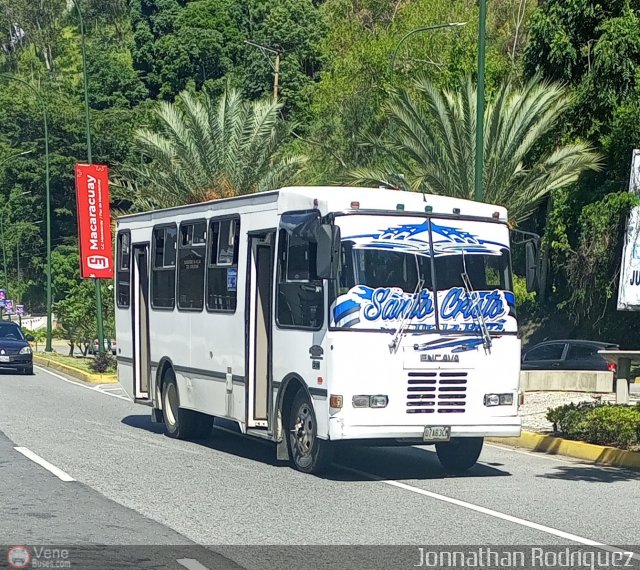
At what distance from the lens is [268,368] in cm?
1534

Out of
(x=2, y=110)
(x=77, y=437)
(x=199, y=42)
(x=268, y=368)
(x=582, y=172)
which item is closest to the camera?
(x=268, y=368)

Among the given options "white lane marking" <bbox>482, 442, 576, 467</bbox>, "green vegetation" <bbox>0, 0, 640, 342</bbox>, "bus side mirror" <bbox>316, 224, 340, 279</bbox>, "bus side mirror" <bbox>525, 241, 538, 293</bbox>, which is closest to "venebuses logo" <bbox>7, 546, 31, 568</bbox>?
"bus side mirror" <bbox>316, 224, 340, 279</bbox>

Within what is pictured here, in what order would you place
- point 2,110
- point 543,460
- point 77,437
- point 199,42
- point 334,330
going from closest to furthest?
1. point 334,330
2. point 543,460
3. point 77,437
4. point 199,42
5. point 2,110

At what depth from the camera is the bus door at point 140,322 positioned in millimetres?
20281

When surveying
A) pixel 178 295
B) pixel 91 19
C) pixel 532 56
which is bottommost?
pixel 178 295

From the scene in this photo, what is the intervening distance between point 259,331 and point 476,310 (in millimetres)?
2743

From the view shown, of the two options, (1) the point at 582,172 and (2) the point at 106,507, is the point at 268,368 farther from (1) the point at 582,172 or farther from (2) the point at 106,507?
(1) the point at 582,172

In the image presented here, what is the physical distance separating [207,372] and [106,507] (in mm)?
5491

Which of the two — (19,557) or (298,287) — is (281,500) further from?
(19,557)

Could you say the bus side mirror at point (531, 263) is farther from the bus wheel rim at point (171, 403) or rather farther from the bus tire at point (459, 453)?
the bus wheel rim at point (171, 403)

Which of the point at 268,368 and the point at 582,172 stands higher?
the point at 582,172

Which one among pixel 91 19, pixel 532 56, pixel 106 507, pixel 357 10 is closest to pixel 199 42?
pixel 357 10

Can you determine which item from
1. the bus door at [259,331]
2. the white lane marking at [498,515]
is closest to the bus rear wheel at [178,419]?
the bus door at [259,331]

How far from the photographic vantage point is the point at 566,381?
90.3 ft
